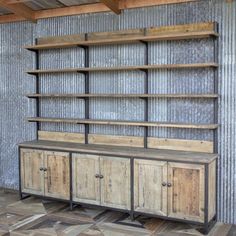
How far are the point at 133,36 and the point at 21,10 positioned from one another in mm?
1726

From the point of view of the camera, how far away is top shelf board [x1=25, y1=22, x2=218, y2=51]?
4.33 meters

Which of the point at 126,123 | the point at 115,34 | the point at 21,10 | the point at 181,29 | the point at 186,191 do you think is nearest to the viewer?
the point at 186,191

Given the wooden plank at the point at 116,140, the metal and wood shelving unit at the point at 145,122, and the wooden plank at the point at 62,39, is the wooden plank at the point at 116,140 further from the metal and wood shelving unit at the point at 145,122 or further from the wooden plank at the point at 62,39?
the wooden plank at the point at 62,39

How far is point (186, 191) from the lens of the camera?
414 centimetres

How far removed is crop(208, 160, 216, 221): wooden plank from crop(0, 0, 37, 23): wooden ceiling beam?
3369mm

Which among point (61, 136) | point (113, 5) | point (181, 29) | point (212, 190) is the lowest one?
point (212, 190)

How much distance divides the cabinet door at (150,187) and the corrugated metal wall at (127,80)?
1.92 ft

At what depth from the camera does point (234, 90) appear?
4.30 meters

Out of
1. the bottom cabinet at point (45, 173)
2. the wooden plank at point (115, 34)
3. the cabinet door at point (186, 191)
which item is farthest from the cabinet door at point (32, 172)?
the cabinet door at point (186, 191)

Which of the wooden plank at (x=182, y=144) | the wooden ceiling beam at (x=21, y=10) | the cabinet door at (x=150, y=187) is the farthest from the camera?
the wooden ceiling beam at (x=21, y=10)

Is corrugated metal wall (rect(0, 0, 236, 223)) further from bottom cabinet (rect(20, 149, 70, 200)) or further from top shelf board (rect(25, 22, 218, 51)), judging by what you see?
bottom cabinet (rect(20, 149, 70, 200))

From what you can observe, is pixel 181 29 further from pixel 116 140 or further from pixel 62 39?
pixel 62 39

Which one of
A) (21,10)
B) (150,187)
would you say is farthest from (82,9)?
(150,187)

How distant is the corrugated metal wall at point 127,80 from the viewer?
4.36 metres
